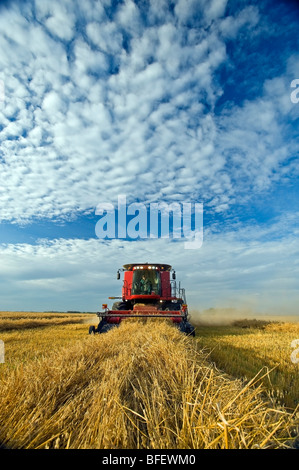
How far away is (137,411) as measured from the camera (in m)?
2.32

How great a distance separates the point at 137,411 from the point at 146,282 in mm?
10873

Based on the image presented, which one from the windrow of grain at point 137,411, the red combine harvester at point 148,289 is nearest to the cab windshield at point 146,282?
the red combine harvester at point 148,289

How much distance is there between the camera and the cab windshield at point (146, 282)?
13062 mm

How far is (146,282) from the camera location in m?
13.2

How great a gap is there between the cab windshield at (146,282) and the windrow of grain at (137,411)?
9.58 m

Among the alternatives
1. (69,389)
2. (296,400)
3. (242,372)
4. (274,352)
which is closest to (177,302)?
(274,352)

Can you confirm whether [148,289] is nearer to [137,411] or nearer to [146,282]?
[146,282]

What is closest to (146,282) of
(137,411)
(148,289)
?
(148,289)

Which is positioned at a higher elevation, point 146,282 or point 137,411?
point 146,282

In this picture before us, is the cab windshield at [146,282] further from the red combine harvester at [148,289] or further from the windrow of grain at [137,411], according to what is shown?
the windrow of grain at [137,411]

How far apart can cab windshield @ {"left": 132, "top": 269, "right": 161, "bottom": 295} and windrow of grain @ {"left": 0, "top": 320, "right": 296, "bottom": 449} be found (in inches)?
377

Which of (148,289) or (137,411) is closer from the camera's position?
(137,411)
